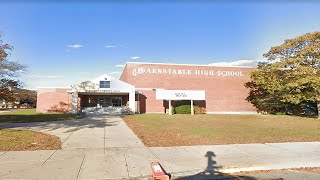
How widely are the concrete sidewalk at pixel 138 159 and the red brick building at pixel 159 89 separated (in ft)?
74.7

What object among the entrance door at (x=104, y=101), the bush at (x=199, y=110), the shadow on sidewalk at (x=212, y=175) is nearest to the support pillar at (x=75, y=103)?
the entrance door at (x=104, y=101)

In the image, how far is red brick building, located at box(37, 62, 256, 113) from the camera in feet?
109

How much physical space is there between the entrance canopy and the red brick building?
0.13 meters

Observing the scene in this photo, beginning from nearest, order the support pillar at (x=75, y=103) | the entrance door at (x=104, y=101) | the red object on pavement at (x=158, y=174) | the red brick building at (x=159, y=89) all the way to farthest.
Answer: the red object on pavement at (x=158, y=174), the support pillar at (x=75, y=103), the red brick building at (x=159, y=89), the entrance door at (x=104, y=101)

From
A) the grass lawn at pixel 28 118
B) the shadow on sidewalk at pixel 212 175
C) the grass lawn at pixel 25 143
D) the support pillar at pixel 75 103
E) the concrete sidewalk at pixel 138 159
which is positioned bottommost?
the shadow on sidewalk at pixel 212 175

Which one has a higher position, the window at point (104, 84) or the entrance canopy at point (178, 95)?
the window at point (104, 84)

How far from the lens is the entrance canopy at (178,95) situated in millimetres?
32406

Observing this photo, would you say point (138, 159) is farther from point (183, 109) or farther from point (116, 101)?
point (116, 101)

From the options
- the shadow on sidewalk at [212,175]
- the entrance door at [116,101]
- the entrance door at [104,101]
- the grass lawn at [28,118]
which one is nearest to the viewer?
the shadow on sidewalk at [212,175]

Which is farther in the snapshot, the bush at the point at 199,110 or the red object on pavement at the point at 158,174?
the bush at the point at 199,110

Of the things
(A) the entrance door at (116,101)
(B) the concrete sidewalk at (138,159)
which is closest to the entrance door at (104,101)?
(A) the entrance door at (116,101)

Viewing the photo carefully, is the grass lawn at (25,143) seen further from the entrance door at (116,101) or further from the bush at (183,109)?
the entrance door at (116,101)

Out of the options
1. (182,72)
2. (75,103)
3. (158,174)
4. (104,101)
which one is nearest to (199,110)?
(182,72)

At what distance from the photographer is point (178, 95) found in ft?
108
